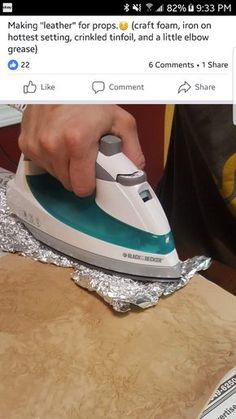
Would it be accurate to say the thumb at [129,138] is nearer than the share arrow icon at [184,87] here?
No

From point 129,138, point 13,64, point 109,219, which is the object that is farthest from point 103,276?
point 13,64

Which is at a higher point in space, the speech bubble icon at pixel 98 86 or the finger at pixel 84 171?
the speech bubble icon at pixel 98 86

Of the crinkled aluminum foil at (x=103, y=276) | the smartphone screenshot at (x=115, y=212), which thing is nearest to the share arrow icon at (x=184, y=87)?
the smartphone screenshot at (x=115, y=212)

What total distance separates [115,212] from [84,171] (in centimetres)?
7

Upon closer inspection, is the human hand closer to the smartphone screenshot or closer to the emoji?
the smartphone screenshot

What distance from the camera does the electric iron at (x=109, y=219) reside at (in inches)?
27.7

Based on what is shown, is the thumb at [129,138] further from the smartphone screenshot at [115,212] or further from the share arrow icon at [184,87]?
the share arrow icon at [184,87]

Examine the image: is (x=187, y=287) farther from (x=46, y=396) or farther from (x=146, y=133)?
(x=146, y=133)

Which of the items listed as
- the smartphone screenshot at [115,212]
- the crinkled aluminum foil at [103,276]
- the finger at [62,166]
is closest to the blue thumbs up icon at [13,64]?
the smartphone screenshot at [115,212]

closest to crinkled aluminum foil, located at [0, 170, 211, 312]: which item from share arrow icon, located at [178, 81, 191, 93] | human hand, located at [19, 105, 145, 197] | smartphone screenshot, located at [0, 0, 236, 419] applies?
smartphone screenshot, located at [0, 0, 236, 419]

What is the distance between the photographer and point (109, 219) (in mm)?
743

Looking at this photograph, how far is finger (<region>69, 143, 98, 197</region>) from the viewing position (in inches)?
27.3
